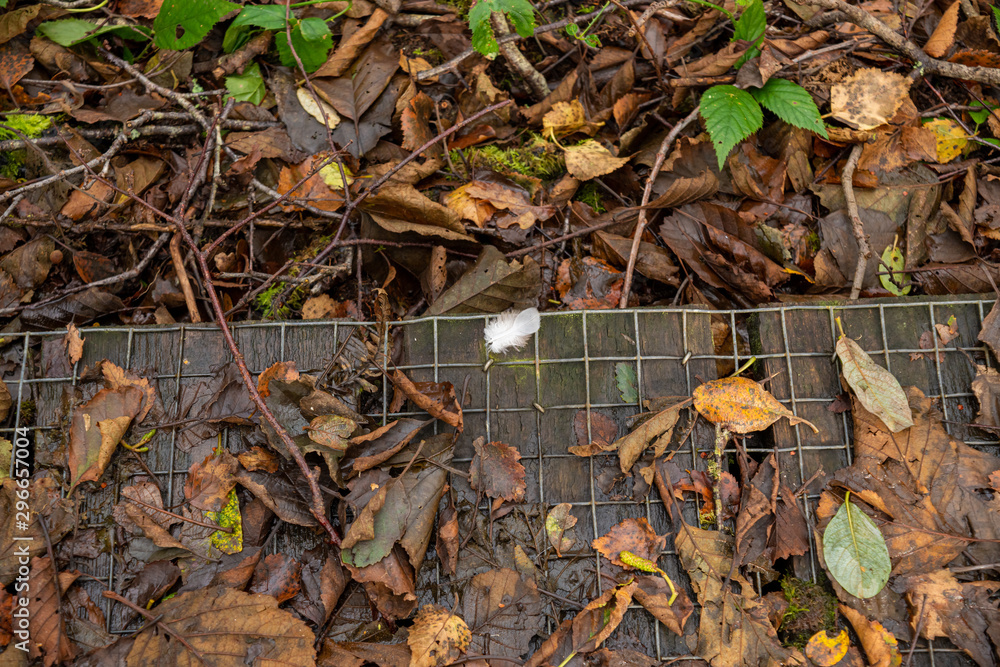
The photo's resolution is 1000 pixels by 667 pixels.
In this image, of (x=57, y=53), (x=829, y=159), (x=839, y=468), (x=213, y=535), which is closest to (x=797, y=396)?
(x=839, y=468)

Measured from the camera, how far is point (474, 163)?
2.95 metres

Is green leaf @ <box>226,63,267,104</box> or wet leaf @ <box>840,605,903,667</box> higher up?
green leaf @ <box>226,63,267,104</box>

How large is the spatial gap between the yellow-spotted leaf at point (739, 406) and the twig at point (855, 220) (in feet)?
2.22

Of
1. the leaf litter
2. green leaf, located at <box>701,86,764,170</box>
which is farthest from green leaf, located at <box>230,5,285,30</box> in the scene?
green leaf, located at <box>701,86,764,170</box>

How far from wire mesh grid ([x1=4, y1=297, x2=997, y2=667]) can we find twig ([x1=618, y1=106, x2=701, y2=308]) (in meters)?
0.21

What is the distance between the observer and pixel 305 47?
290cm

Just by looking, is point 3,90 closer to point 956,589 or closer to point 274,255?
point 274,255

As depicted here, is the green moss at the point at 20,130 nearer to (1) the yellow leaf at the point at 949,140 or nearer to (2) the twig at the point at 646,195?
(2) the twig at the point at 646,195

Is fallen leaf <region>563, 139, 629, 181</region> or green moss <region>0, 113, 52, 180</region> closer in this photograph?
fallen leaf <region>563, 139, 629, 181</region>

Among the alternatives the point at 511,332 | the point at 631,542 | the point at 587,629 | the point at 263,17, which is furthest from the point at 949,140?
the point at 263,17

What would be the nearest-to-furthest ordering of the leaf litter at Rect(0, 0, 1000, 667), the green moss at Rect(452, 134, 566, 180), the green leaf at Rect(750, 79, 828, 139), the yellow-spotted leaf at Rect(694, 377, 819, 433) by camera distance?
the leaf litter at Rect(0, 0, 1000, 667), the yellow-spotted leaf at Rect(694, 377, 819, 433), the green leaf at Rect(750, 79, 828, 139), the green moss at Rect(452, 134, 566, 180)

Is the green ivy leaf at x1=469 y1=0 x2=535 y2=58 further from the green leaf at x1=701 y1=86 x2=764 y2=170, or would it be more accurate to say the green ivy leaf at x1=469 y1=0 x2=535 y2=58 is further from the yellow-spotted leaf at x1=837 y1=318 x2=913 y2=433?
the yellow-spotted leaf at x1=837 y1=318 x2=913 y2=433

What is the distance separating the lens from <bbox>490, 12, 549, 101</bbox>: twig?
2916mm

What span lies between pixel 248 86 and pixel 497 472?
2442 mm
